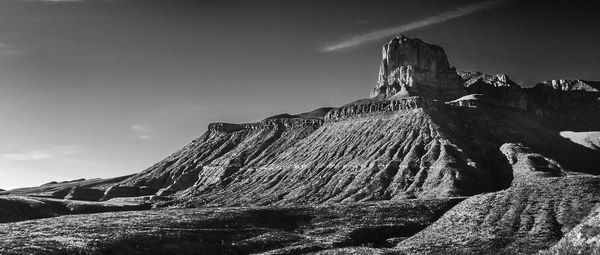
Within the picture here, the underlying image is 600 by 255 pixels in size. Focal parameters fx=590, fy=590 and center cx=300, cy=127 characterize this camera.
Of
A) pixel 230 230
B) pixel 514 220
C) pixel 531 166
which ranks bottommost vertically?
pixel 514 220

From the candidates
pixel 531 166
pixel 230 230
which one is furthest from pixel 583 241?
pixel 531 166

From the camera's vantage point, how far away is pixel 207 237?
90.8 meters

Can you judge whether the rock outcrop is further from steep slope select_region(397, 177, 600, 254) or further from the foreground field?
the foreground field

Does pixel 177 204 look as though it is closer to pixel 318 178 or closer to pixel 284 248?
pixel 318 178

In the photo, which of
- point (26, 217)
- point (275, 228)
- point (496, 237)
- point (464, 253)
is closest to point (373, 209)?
point (275, 228)

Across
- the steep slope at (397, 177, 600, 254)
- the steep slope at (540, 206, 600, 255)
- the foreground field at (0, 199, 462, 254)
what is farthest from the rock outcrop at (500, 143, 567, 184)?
the steep slope at (540, 206, 600, 255)

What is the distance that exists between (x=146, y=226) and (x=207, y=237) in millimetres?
12033

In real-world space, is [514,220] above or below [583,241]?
below

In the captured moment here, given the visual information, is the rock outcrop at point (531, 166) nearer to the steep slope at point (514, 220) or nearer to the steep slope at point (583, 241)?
the steep slope at point (514, 220)

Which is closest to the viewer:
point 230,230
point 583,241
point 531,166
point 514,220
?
point 583,241

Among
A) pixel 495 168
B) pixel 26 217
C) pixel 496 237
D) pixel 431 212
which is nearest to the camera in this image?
pixel 496 237

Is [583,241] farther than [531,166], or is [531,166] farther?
[531,166]

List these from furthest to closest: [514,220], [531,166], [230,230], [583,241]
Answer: [531,166] → [230,230] → [514,220] → [583,241]

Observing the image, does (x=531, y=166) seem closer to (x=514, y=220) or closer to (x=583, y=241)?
(x=514, y=220)
